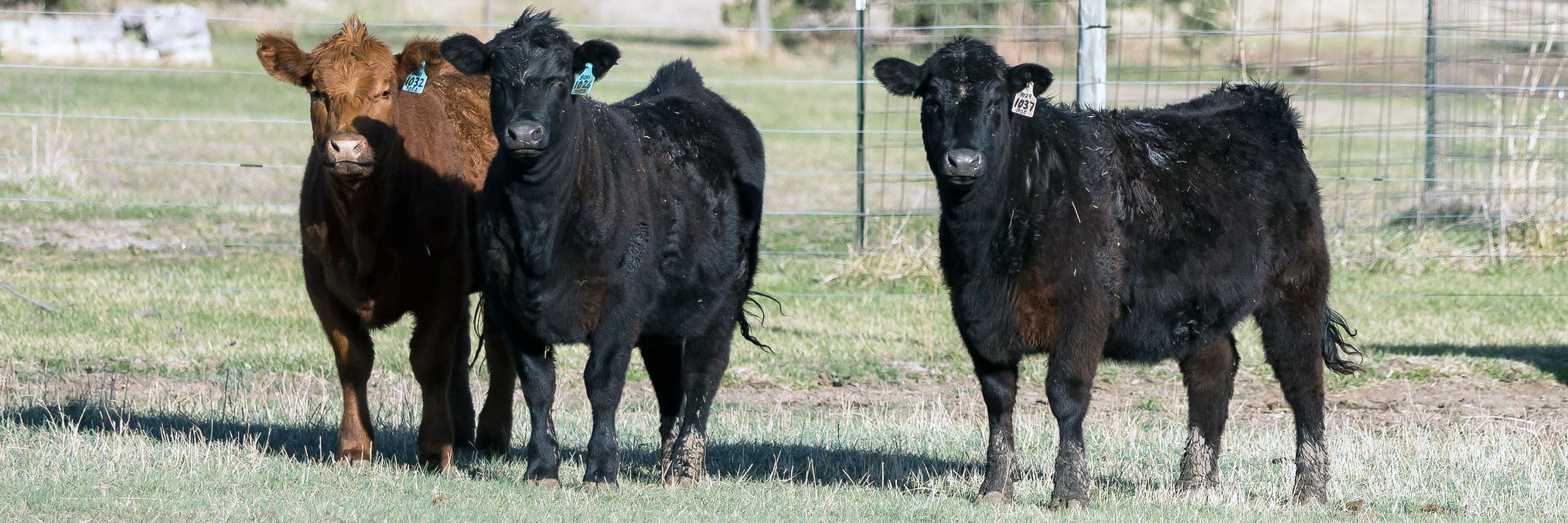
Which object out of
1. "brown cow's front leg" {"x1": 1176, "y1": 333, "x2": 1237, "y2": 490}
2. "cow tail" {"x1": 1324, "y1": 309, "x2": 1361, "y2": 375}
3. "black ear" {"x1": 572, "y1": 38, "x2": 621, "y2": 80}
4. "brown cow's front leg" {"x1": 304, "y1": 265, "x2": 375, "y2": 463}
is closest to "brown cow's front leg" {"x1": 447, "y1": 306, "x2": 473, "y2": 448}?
"brown cow's front leg" {"x1": 304, "y1": 265, "x2": 375, "y2": 463}

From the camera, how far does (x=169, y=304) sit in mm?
11953

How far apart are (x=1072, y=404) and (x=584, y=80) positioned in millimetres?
2441

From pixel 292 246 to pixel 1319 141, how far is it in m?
22.1

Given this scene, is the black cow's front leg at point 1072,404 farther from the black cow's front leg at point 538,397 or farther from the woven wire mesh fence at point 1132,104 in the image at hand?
the woven wire mesh fence at point 1132,104

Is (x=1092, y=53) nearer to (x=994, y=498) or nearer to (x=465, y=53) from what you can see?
(x=994, y=498)

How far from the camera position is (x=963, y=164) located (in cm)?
607

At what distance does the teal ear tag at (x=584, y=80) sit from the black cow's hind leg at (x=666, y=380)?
4.64ft

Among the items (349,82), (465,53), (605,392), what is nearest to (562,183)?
(465,53)

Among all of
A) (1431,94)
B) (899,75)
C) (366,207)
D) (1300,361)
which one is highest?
(1431,94)

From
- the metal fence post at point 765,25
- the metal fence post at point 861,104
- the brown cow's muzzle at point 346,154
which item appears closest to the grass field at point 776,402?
the metal fence post at point 861,104

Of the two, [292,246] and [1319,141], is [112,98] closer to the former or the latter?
[292,246]

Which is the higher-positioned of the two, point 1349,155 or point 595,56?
point 595,56

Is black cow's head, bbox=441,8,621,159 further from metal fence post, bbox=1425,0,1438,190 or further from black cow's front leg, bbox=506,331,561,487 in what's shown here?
metal fence post, bbox=1425,0,1438,190

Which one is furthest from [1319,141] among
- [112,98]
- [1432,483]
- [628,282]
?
Answer: [628,282]
